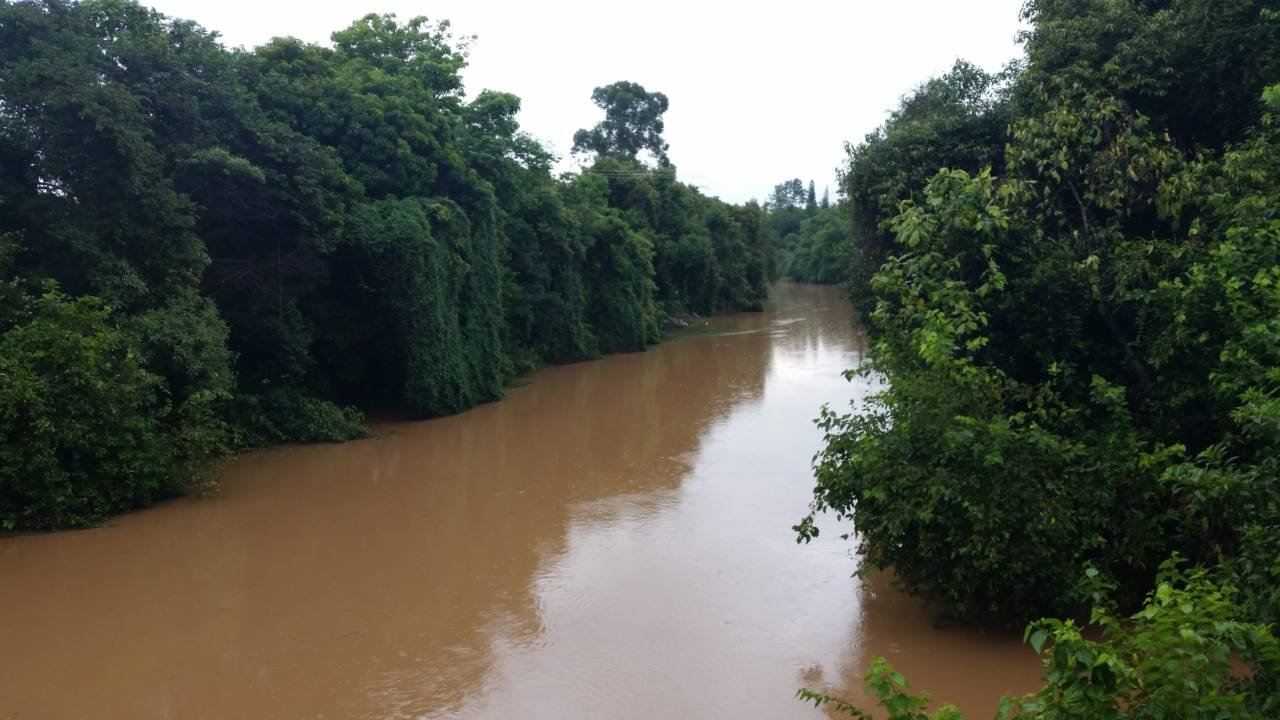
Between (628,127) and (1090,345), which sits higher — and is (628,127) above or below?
above

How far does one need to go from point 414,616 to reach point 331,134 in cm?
1210

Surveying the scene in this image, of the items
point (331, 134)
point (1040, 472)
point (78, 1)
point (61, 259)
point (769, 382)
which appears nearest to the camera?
point (1040, 472)

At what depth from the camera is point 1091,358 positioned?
341 inches

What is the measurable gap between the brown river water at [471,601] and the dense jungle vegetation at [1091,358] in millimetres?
1005

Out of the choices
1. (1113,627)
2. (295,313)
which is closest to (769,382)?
(295,313)

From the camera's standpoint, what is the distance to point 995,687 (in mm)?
6789

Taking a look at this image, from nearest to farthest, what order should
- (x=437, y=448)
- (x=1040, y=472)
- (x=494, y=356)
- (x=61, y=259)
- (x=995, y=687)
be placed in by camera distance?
1. (x=995, y=687)
2. (x=1040, y=472)
3. (x=61, y=259)
4. (x=437, y=448)
5. (x=494, y=356)

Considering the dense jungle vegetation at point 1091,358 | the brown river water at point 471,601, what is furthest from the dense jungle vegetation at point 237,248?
the dense jungle vegetation at point 1091,358

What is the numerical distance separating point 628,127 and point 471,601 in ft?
139

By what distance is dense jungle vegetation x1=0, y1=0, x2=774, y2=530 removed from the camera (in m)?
11.2

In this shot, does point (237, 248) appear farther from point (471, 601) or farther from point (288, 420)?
point (471, 601)

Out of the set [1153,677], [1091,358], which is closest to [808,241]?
[1091,358]

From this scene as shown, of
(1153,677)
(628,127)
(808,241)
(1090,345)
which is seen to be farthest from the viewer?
(808,241)

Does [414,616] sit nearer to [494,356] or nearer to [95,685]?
[95,685]
